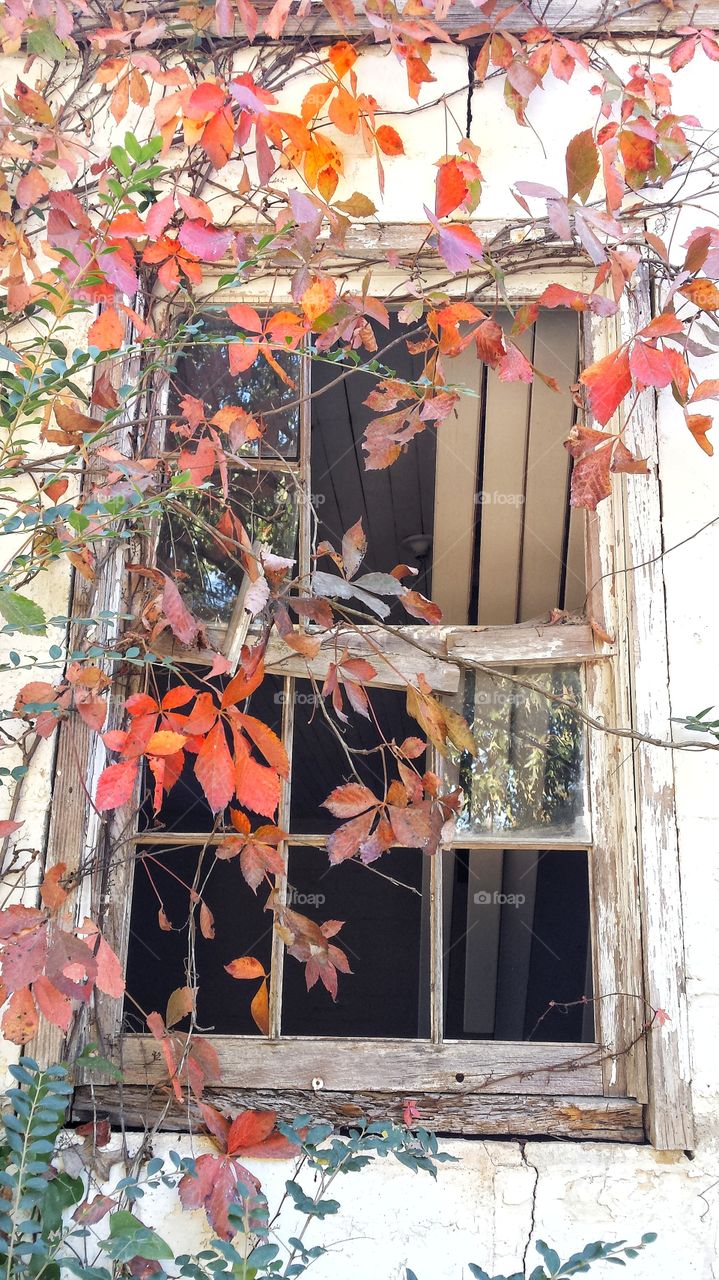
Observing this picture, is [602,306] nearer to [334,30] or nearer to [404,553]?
[334,30]

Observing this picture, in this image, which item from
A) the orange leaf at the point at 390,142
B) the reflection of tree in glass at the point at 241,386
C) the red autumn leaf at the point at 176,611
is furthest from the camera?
the reflection of tree in glass at the point at 241,386

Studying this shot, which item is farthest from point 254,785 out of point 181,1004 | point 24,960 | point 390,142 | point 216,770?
point 390,142

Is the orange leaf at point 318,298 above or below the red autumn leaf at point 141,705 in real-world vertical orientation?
above

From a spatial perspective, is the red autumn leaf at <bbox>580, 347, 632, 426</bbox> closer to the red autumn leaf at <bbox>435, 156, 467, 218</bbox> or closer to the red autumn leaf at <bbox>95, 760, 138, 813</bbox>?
the red autumn leaf at <bbox>435, 156, 467, 218</bbox>

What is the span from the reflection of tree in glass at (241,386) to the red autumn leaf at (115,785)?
43.7 inches

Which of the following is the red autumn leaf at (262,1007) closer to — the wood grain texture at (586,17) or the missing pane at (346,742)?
the wood grain texture at (586,17)

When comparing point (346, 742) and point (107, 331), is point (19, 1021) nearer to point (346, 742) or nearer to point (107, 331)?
point (107, 331)

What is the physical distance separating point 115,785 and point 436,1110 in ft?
3.18

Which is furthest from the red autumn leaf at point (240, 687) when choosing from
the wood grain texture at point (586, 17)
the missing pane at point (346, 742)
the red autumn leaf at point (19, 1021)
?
the missing pane at point (346, 742)

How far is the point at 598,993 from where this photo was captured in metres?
2.22

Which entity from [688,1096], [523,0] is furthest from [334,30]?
[688,1096]

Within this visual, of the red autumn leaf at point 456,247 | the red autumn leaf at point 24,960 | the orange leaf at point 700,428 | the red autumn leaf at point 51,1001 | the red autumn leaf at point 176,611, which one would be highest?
the red autumn leaf at point 456,247

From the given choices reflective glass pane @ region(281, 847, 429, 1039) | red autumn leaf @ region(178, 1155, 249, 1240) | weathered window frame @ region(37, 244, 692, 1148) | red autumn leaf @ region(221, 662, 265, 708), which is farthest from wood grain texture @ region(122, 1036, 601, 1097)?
reflective glass pane @ region(281, 847, 429, 1039)

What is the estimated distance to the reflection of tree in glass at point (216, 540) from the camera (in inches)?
104
